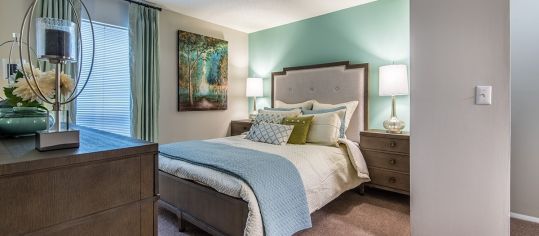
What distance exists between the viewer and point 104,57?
10.2 feet

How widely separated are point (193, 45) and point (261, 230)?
3057 millimetres

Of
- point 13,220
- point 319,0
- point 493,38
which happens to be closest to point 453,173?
point 493,38

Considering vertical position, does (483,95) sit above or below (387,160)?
above

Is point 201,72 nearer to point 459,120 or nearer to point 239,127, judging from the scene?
point 239,127

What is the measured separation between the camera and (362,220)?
2.37 metres

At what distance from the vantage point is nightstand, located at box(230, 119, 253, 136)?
13.5 feet

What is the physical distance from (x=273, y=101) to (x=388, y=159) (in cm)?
207

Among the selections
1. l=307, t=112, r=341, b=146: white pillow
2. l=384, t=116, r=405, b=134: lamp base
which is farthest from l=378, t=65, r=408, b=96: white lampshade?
l=307, t=112, r=341, b=146: white pillow

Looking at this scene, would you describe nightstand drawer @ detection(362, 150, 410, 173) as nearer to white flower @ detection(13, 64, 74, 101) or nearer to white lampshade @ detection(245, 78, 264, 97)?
white lampshade @ detection(245, 78, 264, 97)

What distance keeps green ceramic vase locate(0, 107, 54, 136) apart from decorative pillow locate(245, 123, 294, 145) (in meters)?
2.05

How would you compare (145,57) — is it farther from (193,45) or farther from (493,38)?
(493,38)

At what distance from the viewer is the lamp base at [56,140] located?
745 mm

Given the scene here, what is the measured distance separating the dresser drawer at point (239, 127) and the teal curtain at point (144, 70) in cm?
126

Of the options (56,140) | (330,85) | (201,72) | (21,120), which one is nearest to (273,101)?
(330,85)
